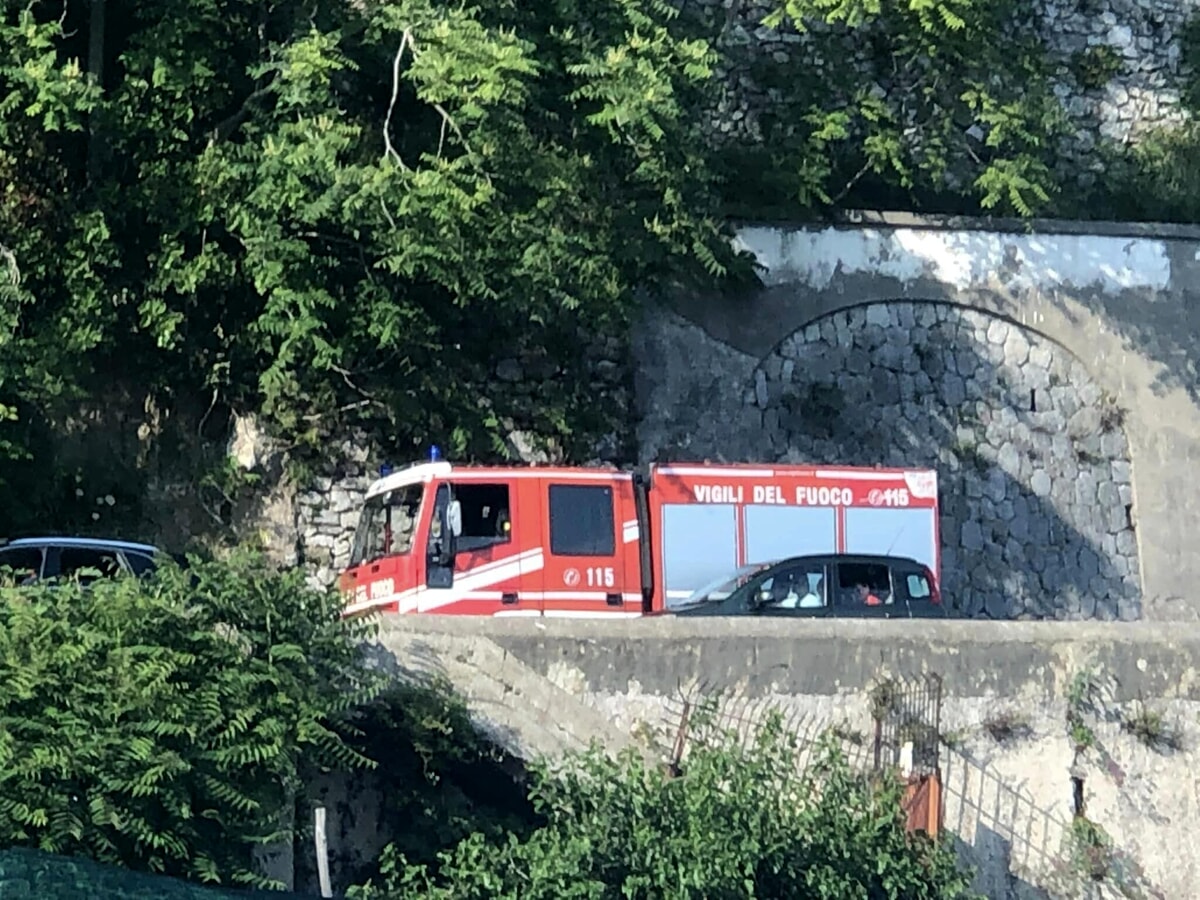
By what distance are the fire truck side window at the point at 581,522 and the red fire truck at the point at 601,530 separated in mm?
10

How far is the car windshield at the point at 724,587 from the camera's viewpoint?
20.2 meters

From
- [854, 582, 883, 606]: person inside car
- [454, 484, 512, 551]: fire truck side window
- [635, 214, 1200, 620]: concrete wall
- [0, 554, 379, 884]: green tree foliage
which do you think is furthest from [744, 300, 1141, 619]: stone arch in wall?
[0, 554, 379, 884]: green tree foliage

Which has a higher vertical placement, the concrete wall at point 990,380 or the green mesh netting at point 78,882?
the concrete wall at point 990,380

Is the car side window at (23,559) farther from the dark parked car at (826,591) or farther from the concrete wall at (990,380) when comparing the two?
the concrete wall at (990,380)

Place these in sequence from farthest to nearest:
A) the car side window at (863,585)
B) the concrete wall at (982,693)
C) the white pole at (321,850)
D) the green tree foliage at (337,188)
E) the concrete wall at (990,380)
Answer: the concrete wall at (990,380)
the green tree foliage at (337,188)
the car side window at (863,585)
the concrete wall at (982,693)
the white pole at (321,850)

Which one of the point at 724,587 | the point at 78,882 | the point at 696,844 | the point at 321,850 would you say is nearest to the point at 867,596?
the point at 724,587

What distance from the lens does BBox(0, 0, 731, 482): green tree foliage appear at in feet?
71.1

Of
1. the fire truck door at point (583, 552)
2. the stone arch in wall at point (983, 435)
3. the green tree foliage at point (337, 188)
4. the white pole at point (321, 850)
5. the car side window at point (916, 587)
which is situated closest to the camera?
the white pole at point (321, 850)

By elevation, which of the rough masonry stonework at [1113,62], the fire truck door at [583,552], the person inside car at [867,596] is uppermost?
the rough masonry stonework at [1113,62]

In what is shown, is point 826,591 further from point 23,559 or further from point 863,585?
point 23,559

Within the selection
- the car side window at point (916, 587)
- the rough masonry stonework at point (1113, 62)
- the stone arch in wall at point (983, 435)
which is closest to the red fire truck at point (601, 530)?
the car side window at point (916, 587)

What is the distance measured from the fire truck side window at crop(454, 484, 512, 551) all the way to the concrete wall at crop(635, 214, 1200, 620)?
191 inches

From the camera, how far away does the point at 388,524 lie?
21.3m

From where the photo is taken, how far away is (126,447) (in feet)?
78.7
